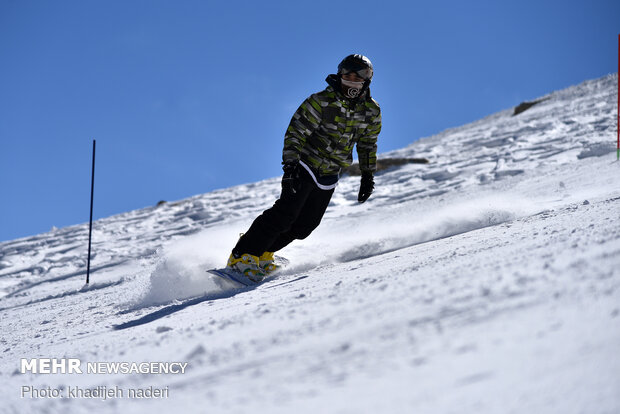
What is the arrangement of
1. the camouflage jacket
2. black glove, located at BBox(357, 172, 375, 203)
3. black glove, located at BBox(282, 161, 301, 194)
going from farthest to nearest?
black glove, located at BBox(357, 172, 375, 203), the camouflage jacket, black glove, located at BBox(282, 161, 301, 194)

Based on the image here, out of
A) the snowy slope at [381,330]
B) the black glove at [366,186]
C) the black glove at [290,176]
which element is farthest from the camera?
the black glove at [366,186]

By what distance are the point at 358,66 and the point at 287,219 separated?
1.20 metres

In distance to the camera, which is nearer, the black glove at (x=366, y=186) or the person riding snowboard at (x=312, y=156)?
the person riding snowboard at (x=312, y=156)

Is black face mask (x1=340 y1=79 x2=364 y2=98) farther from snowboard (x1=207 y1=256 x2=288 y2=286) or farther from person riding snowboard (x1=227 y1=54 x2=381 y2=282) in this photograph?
snowboard (x1=207 y1=256 x2=288 y2=286)

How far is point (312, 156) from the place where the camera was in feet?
12.4

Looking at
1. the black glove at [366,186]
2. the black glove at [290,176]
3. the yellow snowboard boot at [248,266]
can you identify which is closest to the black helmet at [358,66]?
the black glove at [290,176]

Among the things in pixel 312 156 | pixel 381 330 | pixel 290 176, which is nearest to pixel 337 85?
pixel 312 156

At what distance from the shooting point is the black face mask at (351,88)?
3598mm

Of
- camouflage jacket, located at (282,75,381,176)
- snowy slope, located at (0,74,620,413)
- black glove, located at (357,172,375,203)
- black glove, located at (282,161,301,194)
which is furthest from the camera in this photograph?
black glove, located at (357,172,375,203)

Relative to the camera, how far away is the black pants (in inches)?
146

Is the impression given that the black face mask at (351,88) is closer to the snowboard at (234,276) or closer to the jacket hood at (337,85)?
the jacket hood at (337,85)

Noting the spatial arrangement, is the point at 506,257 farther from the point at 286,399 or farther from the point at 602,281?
the point at 286,399

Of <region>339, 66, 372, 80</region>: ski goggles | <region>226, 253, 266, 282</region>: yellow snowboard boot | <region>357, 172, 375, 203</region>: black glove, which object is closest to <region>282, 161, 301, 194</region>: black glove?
<region>226, 253, 266, 282</region>: yellow snowboard boot

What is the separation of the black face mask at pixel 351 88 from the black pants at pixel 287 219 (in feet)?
2.12
